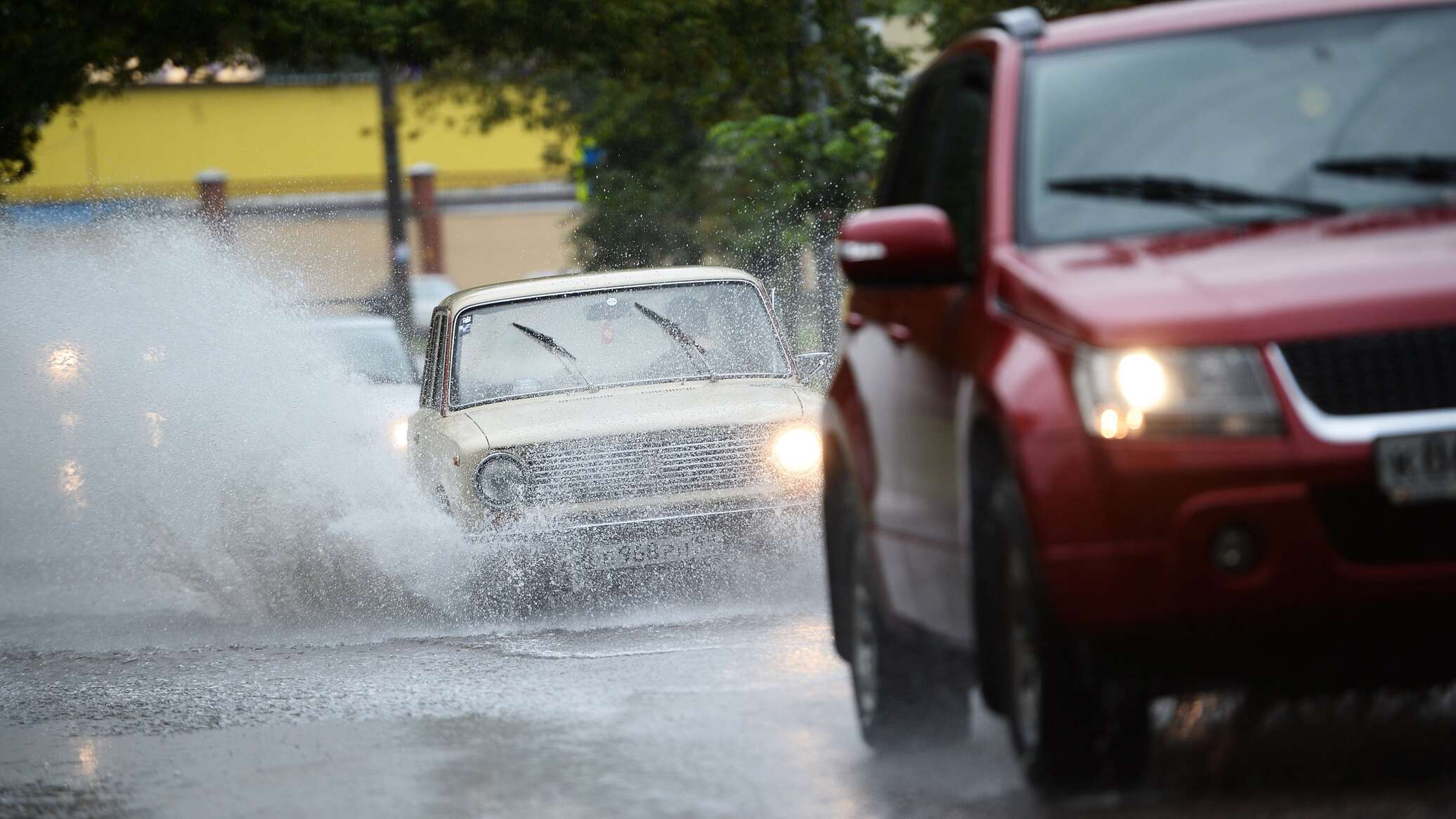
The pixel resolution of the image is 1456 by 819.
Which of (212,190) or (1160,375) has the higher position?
(1160,375)

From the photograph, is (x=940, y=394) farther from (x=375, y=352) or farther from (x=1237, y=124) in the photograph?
(x=375, y=352)

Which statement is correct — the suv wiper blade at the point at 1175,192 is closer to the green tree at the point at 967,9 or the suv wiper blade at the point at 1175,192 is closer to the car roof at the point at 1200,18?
the car roof at the point at 1200,18

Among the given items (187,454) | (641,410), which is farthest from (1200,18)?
(187,454)

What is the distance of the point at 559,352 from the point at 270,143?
6540 centimetres

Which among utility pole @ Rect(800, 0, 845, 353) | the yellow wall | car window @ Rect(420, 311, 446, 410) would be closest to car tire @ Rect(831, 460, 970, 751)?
car window @ Rect(420, 311, 446, 410)

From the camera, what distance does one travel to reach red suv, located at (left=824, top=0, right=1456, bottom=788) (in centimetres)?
505

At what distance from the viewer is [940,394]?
599cm

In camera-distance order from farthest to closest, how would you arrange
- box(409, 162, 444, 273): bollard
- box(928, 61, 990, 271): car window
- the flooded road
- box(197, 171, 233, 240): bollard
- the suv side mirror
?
box(409, 162, 444, 273): bollard, box(197, 171, 233, 240): bollard, the flooded road, box(928, 61, 990, 271): car window, the suv side mirror

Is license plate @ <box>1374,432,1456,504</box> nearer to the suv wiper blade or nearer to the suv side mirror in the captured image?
the suv wiper blade

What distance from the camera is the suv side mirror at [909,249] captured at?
5.91 m

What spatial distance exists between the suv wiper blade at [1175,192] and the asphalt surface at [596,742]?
1278 mm

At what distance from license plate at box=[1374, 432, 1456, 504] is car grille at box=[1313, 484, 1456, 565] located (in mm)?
22

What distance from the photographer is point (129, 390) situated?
1623 cm

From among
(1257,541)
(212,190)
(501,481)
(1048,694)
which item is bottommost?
(212,190)
